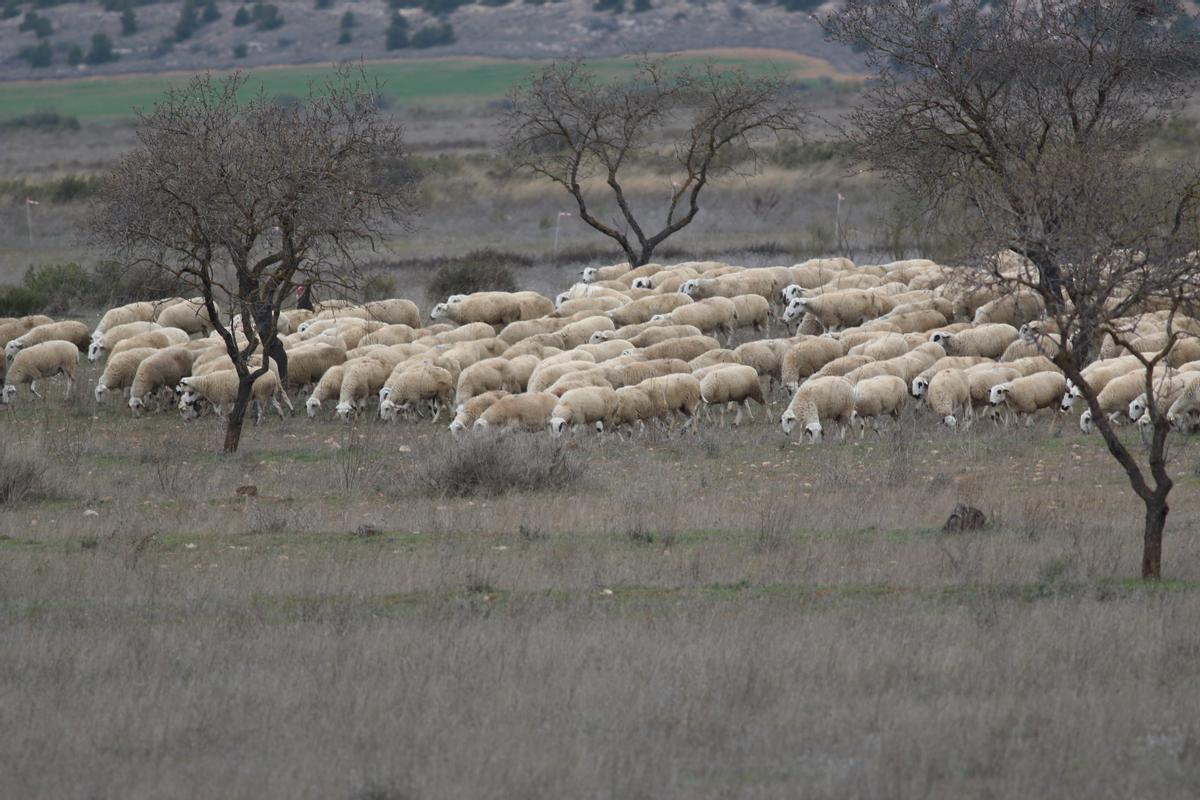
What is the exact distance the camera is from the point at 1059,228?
1077cm

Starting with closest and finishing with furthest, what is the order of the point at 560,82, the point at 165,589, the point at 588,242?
the point at 165,589
the point at 560,82
the point at 588,242

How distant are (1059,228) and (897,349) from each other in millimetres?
10220

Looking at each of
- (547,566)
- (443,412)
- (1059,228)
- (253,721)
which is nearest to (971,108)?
(443,412)

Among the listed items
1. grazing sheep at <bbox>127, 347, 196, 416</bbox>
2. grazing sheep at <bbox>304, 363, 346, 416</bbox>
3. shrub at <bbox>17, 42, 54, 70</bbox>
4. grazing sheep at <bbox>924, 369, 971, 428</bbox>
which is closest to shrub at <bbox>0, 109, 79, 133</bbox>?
shrub at <bbox>17, 42, 54, 70</bbox>

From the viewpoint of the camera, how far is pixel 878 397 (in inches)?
717

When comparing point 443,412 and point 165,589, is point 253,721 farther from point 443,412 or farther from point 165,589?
point 443,412

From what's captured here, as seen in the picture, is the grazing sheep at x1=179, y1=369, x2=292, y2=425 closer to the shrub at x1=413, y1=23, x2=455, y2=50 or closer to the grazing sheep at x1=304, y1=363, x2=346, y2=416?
the grazing sheep at x1=304, y1=363, x2=346, y2=416

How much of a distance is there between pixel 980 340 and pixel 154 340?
12.5 metres

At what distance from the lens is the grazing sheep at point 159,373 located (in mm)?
21609

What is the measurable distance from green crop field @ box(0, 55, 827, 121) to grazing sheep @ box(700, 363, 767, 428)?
8117 centimetres

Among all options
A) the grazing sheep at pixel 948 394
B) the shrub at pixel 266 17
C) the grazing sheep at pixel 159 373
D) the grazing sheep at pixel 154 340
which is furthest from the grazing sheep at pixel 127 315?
the shrub at pixel 266 17

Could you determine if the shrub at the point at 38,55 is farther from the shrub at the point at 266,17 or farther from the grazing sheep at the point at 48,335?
the grazing sheep at the point at 48,335

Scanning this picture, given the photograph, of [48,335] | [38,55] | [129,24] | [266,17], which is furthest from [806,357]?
[129,24]

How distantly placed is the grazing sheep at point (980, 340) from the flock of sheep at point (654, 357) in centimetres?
2
